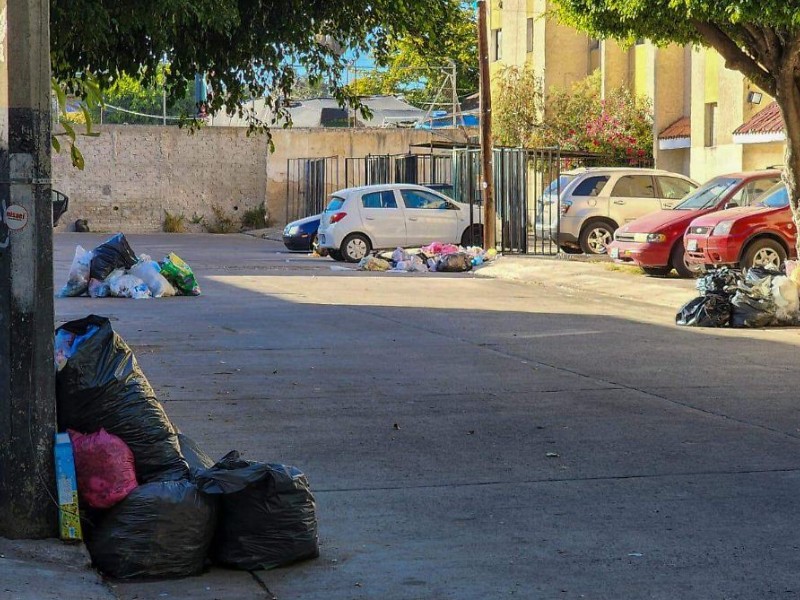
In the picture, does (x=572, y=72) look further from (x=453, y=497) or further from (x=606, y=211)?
(x=453, y=497)

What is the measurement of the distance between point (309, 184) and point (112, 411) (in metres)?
36.4

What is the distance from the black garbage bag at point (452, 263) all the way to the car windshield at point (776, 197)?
6.73 metres

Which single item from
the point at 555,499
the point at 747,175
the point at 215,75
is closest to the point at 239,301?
the point at 215,75

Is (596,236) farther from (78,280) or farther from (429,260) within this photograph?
(78,280)

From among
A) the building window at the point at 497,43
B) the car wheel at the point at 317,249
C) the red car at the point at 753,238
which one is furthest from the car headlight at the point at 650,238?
the building window at the point at 497,43

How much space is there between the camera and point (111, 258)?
19.4m

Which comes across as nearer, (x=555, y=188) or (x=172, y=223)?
(x=555, y=188)

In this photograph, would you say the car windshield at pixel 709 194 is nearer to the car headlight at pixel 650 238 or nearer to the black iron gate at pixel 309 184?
the car headlight at pixel 650 238

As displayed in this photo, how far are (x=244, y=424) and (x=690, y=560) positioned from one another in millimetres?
4094

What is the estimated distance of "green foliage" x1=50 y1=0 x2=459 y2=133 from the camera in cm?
998

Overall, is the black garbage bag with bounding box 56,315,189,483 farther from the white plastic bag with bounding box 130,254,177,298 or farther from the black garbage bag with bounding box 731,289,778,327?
the white plastic bag with bounding box 130,254,177,298

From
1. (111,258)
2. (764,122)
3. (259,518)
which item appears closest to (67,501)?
(259,518)

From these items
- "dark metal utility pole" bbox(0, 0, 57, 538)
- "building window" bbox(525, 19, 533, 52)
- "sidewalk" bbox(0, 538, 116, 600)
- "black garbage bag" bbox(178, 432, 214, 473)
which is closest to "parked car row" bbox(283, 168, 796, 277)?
"black garbage bag" bbox(178, 432, 214, 473)

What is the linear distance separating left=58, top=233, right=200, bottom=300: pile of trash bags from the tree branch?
817 cm
